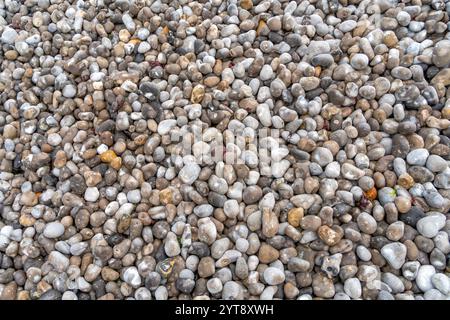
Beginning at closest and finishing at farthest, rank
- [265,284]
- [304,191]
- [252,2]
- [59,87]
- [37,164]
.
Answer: [265,284]
[304,191]
[37,164]
[59,87]
[252,2]

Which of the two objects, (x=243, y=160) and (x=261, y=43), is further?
(x=261, y=43)

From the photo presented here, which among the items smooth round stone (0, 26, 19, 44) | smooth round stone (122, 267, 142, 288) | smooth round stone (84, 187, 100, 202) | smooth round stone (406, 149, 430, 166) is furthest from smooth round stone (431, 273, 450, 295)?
smooth round stone (0, 26, 19, 44)

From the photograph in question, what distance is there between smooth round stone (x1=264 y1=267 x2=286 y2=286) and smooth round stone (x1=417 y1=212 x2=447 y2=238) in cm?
43

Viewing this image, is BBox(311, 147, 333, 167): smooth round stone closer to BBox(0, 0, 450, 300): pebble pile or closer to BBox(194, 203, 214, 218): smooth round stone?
BBox(0, 0, 450, 300): pebble pile

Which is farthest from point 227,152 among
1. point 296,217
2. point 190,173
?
point 296,217

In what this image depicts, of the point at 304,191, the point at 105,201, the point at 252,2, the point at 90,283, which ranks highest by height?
the point at 252,2

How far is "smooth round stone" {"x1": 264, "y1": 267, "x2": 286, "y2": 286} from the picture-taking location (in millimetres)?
1089

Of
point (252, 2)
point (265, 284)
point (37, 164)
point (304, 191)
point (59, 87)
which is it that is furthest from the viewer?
point (252, 2)

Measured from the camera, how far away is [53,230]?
47.3 inches

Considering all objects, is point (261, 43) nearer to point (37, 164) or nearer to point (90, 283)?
point (37, 164)

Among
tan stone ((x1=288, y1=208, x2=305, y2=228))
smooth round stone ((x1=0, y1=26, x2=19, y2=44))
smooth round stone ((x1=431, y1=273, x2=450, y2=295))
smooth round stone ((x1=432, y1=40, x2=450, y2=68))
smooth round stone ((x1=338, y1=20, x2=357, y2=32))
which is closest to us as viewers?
smooth round stone ((x1=431, y1=273, x2=450, y2=295))

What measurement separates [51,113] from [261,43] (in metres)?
0.85

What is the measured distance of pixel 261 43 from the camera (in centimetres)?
148

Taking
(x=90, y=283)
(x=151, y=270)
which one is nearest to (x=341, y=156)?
(x=151, y=270)
